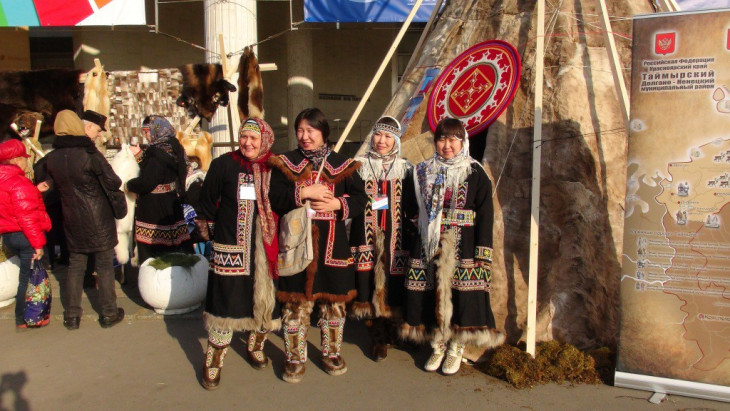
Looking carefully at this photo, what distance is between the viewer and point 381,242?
3.97m

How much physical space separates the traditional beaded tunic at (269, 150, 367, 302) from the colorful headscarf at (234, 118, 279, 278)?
0.05 metres

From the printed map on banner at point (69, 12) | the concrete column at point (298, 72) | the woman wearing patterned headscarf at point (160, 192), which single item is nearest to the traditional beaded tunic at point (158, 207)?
the woman wearing patterned headscarf at point (160, 192)

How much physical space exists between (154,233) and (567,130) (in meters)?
4.03

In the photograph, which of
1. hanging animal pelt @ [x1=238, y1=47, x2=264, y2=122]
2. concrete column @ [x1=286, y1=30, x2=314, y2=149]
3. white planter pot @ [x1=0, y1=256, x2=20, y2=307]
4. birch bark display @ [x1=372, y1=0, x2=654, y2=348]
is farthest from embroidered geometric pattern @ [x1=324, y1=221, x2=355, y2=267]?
concrete column @ [x1=286, y1=30, x2=314, y2=149]

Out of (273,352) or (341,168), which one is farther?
(273,352)

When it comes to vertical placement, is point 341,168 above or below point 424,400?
above

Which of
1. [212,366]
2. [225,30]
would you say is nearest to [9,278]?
[212,366]

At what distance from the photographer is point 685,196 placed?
10.9 ft

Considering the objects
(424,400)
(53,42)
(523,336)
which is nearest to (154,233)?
(424,400)

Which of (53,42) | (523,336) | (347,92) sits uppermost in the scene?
(53,42)

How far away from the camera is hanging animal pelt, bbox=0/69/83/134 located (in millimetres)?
7027

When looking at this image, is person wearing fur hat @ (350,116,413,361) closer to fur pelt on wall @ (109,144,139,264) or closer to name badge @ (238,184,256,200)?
name badge @ (238,184,256,200)

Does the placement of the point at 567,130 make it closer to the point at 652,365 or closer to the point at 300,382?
the point at 652,365

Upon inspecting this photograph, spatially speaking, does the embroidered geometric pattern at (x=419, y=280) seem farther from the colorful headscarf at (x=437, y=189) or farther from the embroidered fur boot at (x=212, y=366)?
the embroidered fur boot at (x=212, y=366)
